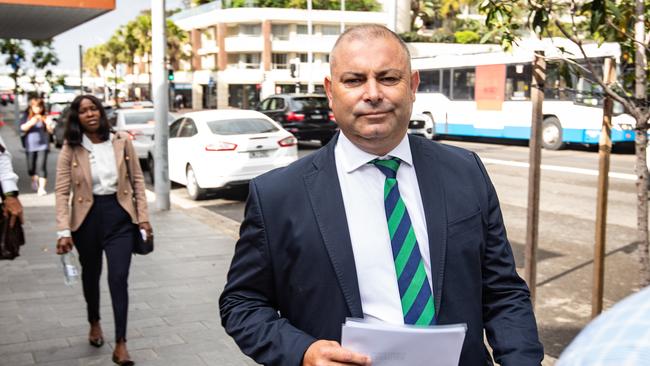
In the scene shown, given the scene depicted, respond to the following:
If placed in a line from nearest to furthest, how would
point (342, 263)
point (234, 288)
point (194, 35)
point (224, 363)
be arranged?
point (342, 263)
point (234, 288)
point (224, 363)
point (194, 35)

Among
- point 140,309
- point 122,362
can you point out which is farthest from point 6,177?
point 140,309

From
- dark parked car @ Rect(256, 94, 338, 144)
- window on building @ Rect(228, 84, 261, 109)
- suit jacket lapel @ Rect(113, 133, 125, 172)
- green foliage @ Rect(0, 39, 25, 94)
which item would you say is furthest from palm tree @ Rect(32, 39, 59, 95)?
window on building @ Rect(228, 84, 261, 109)

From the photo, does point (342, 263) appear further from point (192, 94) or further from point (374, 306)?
point (192, 94)

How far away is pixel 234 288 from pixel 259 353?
22cm

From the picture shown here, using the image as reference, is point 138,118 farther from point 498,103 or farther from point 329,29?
point 329,29

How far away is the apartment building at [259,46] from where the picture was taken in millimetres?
65875

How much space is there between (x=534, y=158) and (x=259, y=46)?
63.7 meters

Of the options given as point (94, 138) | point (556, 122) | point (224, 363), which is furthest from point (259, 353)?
point (556, 122)

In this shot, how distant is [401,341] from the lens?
173 centimetres

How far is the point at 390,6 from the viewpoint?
1441cm

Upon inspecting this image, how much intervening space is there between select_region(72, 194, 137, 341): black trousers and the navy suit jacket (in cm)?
281

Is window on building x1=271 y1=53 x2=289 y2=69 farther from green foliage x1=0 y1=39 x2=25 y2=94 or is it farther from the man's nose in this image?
the man's nose

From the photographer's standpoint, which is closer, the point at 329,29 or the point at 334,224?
the point at 334,224

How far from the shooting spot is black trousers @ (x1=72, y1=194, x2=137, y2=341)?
4.71 metres
